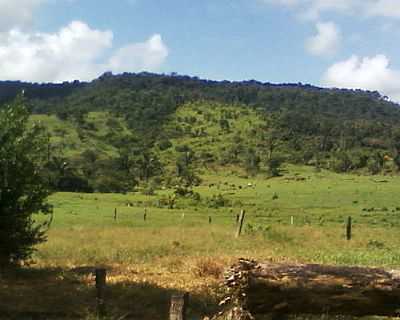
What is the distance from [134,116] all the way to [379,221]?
126 m

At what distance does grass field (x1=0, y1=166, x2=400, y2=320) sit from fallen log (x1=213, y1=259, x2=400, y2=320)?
3844 mm

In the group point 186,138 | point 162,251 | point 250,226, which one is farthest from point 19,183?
point 186,138

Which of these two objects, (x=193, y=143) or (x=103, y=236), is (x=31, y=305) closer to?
(x=103, y=236)

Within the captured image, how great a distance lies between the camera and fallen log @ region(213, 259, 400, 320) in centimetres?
867

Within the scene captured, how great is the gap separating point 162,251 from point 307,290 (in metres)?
15.5

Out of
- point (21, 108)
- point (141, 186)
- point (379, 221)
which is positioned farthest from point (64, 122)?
point (21, 108)

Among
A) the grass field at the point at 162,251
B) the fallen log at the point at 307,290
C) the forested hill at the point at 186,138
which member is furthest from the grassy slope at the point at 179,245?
the forested hill at the point at 186,138

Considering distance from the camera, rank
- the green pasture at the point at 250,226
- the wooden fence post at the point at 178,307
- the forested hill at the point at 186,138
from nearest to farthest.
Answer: the wooden fence post at the point at 178,307 → the green pasture at the point at 250,226 → the forested hill at the point at 186,138

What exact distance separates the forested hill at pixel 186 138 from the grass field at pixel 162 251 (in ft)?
131

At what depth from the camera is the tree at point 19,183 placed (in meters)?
16.8

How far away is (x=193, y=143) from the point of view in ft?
486

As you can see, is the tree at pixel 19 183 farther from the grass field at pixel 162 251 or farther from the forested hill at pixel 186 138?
the forested hill at pixel 186 138

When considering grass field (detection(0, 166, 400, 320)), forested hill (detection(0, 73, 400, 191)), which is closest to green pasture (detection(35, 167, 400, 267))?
grass field (detection(0, 166, 400, 320))

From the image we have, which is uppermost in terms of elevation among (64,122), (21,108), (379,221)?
(64,122)
